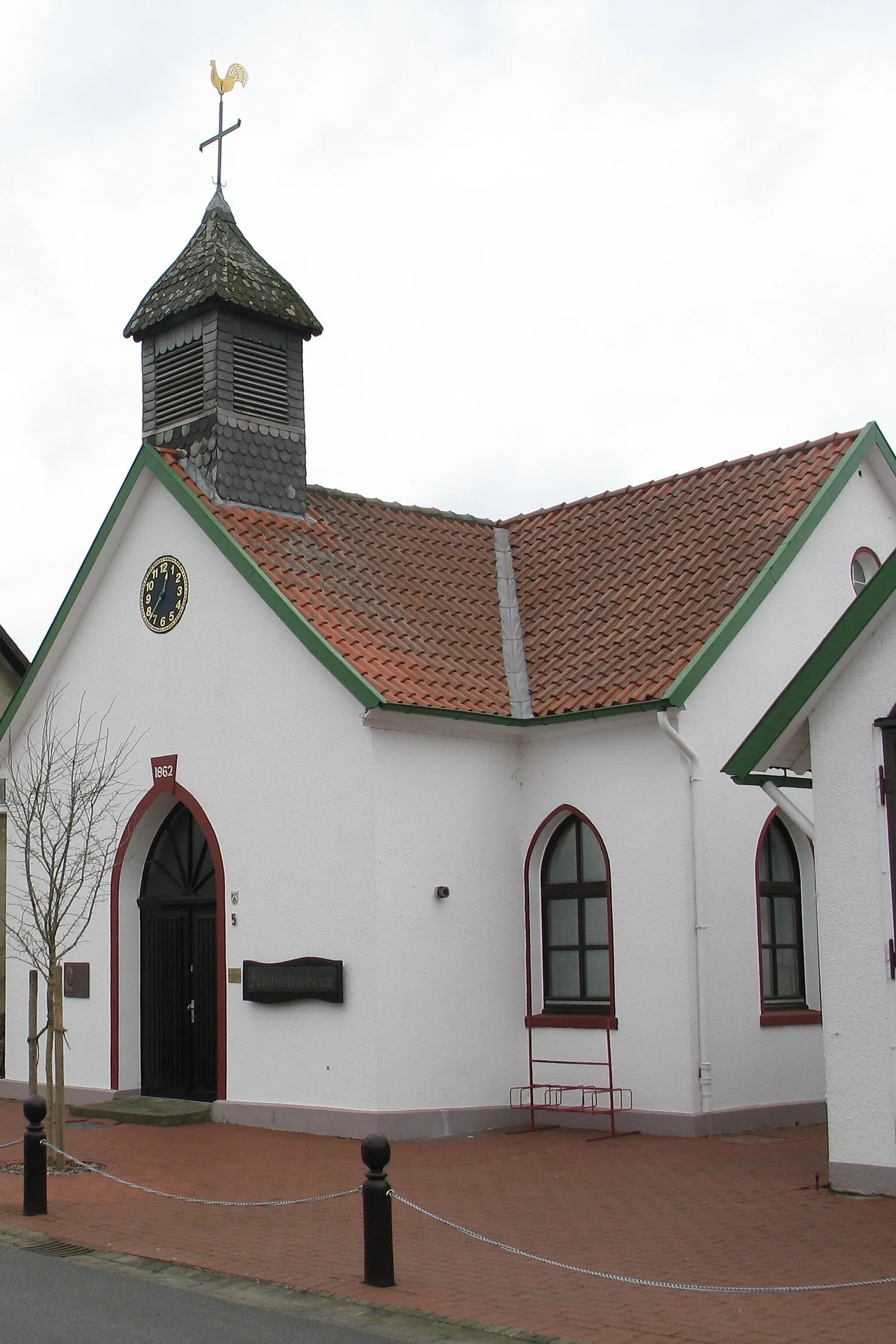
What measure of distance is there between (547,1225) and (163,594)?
9700 mm

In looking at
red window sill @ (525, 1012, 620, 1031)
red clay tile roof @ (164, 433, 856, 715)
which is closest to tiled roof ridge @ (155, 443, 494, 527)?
red clay tile roof @ (164, 433, 856, 715)

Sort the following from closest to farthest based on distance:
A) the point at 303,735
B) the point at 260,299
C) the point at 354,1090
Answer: the point at 354,1090 → the point at 303,735 → the point at 260,299

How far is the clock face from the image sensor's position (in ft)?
58.0

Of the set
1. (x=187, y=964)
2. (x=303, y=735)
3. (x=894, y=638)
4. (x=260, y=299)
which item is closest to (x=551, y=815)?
(x=303, y=735)

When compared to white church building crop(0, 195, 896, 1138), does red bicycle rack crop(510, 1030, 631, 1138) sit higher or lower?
lower

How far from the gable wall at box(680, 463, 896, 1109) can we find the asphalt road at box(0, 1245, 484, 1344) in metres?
6.98

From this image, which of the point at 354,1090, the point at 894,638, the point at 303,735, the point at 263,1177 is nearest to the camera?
the point at 894,638

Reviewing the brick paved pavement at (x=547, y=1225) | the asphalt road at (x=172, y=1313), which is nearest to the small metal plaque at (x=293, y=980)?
the brick paved pavement at (x=547, y=1225)

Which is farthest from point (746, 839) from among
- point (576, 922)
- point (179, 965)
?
point (179, 965)

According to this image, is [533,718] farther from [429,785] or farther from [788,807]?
[788,807]

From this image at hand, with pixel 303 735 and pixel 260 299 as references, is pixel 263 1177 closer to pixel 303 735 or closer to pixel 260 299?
pixel 303 735

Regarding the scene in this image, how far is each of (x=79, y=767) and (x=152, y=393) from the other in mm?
4684

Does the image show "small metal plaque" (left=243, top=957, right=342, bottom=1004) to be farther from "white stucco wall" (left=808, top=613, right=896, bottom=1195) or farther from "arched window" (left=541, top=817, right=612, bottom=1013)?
"white stucco wall" (left=808, top=613, right=896, bottom=1195)

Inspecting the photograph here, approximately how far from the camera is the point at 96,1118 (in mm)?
17062
